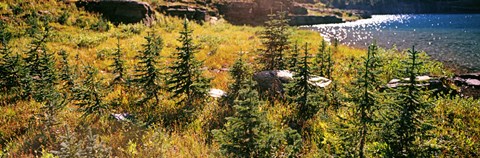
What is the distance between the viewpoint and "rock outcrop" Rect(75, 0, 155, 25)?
31.6m

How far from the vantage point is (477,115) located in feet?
A: 29.4

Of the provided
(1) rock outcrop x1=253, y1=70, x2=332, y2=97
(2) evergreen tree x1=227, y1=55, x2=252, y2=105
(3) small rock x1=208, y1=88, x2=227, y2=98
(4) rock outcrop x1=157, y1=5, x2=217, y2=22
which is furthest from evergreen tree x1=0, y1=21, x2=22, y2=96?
(4) rock outcrop x1=157, y1=5, x2=217, y2=22

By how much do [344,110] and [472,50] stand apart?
25.7 metres

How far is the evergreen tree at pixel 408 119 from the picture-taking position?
4.90 m

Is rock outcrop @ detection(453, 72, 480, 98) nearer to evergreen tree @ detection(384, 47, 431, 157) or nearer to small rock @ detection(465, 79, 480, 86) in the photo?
small rock @ detection(465, 79, 480, 86)

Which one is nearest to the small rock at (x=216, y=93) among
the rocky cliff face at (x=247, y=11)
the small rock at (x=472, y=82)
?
the small rock at (x=472, y=82)

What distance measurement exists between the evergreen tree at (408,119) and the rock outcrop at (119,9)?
1176 inches

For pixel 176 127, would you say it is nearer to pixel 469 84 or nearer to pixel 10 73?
pixel 10 73

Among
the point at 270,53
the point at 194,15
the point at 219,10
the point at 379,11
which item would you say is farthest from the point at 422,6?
the point at 270,53

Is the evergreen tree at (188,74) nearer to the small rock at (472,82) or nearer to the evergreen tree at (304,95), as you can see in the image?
the evergreen tree at (304,95)

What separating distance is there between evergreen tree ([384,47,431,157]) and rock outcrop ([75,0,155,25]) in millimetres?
29880

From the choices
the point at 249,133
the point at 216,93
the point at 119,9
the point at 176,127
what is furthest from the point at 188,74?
the point at 119,9

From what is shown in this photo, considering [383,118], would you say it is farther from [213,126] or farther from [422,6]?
[422,6]

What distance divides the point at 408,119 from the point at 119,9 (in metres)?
32.3
